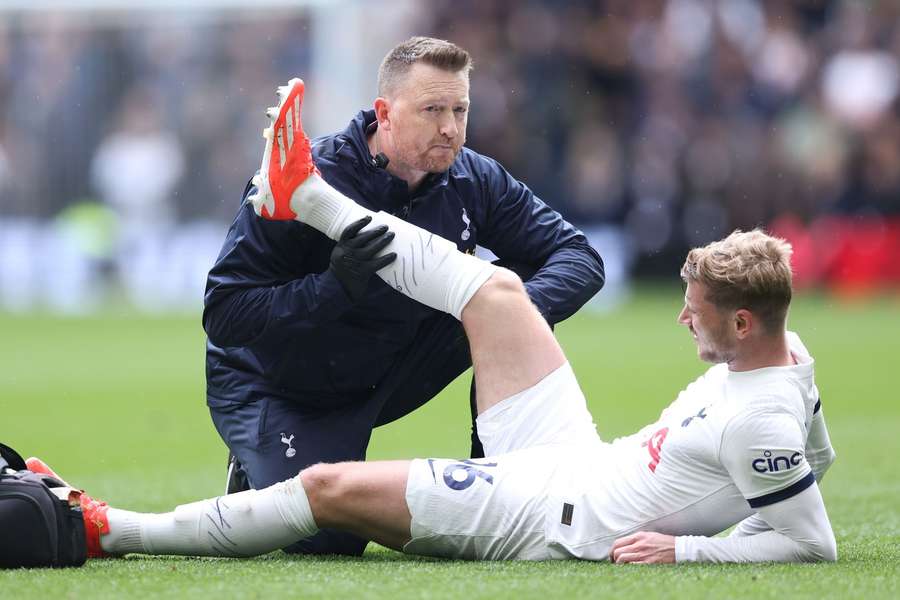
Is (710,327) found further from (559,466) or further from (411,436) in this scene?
(411,436)

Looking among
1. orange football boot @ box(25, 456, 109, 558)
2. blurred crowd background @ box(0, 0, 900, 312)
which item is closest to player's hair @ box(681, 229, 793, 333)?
orange football boot @ box(25, 456, 109, 558)

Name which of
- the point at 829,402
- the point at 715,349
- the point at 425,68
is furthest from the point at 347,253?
the point at 829,402

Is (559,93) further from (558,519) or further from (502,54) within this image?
(558,519)

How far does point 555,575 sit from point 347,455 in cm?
139

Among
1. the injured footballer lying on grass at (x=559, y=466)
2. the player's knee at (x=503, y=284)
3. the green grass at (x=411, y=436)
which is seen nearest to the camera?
the green grass at (x=411, y=436)

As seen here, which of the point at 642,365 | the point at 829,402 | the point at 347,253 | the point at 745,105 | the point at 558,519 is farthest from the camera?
the point at 745,105

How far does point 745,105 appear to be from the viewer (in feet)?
61.8

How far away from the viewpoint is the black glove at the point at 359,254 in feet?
15.8

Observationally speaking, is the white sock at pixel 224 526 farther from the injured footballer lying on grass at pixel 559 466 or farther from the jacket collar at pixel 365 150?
the jacket collar at pixel 365 150

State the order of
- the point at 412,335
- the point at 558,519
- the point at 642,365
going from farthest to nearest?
the point at 642,365
the point at 412,335
the point at 558,519

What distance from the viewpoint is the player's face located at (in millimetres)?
4367

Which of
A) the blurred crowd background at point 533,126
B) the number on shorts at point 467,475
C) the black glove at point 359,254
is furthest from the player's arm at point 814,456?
the blurred crowd background at point 533,126

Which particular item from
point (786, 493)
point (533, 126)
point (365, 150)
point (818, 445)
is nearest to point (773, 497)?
point (786, 493)

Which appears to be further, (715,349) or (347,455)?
(347,455)
